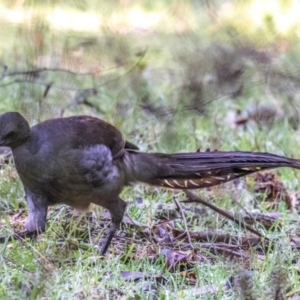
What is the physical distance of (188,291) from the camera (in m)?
3.63

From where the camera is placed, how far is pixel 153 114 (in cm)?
376

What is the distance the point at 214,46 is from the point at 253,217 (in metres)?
1.63

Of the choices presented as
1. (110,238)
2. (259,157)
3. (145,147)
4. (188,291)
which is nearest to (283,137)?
(145,147)

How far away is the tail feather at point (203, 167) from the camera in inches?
167

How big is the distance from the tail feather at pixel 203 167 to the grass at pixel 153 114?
0.25 meters

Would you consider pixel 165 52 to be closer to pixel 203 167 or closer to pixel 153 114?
pixel 153 114

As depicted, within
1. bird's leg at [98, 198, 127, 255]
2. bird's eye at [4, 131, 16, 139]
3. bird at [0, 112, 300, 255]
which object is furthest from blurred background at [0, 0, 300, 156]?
bird's leg at [98, 198, 127, 255]

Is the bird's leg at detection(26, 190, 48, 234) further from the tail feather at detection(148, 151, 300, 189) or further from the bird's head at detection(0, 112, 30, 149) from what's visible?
the tail feather at detection(148, 151, 300, 189)

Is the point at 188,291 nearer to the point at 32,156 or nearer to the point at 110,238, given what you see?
the point at 110,238

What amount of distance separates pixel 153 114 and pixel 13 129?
746 mm

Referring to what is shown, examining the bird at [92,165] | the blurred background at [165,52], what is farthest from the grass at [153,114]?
the bird at [92,165]

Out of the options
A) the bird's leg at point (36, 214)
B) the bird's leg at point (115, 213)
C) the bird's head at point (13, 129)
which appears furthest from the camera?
the bird's leg at point (115, 213)

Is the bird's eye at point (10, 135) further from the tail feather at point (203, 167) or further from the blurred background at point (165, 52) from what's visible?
the tail feather at point (203, 167)

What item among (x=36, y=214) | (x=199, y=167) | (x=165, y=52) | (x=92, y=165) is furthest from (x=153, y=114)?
(x=36, y=214)
